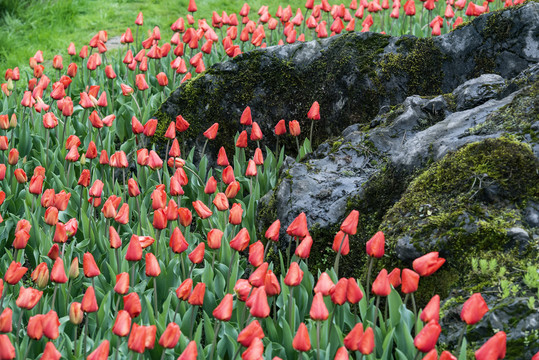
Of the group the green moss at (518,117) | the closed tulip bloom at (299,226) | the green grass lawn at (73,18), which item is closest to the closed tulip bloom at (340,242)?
the closed tulip bloom at (299,226)

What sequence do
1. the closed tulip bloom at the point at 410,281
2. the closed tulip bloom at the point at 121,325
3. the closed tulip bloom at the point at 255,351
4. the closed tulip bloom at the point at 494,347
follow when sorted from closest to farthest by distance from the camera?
1. the closed tulip bloom at the point at 494,347
2. the closed tulip bloom at the point at 255,351
3. the closed tulip bloom at the point at 121,325
4. the closed tulip bloom at the point at 410,281

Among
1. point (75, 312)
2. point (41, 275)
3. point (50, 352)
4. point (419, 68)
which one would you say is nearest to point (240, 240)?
point (75, 312)

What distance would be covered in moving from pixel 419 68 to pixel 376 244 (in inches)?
111

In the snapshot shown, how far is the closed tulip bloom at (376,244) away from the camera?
10.0 feet

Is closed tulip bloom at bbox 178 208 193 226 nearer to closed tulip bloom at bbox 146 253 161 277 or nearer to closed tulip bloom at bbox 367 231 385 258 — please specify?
closed tulip bloom at bbox 146 253 161 277

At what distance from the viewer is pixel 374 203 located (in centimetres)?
403

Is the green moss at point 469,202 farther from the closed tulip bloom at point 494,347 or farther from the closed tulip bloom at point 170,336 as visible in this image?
the closed tulip bloom at point 170,336

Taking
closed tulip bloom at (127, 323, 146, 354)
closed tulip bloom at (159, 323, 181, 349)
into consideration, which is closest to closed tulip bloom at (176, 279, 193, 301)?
closed tulip bloom at (159, 323, 181, 349)

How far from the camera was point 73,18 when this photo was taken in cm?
1034

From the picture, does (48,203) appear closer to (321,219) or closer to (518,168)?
(321,219)

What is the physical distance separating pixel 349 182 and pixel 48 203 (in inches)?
76.2

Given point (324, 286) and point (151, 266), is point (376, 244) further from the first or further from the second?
point (151, 266)

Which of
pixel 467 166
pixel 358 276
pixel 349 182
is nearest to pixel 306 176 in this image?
pixel 349 182

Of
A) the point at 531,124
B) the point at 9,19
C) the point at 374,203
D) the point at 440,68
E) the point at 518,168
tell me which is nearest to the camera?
the point at 518,168
